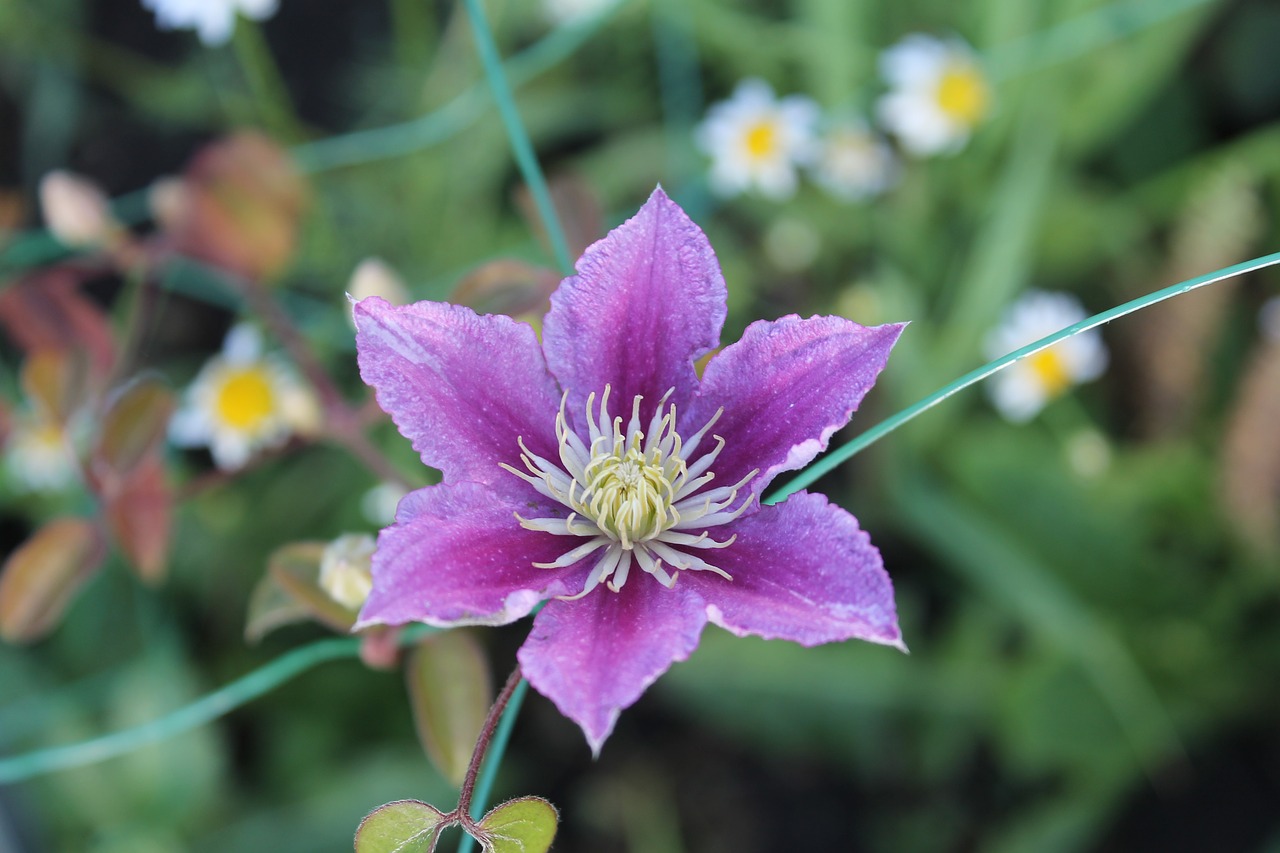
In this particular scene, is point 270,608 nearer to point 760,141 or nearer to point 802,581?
point 802,581

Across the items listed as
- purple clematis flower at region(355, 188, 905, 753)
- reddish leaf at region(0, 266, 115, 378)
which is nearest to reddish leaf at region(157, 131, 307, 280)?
reddish leaf at region(0, 266, 115, 378)

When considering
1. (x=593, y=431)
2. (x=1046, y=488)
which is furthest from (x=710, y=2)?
(x=593, y=431)

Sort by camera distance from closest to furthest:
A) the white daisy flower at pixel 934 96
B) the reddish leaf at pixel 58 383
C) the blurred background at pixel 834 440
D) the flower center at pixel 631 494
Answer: the flower center at pixel 631 494 < the reddish leaf at pixel 58 383 < the blurred background at pixel 834 440 < the white daisy flower at pixel 934 96

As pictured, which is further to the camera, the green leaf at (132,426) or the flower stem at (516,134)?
the green leaf at (132,426)

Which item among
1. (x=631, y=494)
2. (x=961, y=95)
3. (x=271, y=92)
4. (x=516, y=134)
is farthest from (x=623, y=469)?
(x=271, y=92)

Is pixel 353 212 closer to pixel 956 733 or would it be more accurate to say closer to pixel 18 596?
pixel 18 596

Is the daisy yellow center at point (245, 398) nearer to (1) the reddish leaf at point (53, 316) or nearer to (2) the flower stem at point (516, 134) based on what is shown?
(1) the reddish leaf at point (53, 316)

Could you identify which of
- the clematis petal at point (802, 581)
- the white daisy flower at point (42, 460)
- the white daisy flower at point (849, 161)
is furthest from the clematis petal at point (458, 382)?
the white daisy flower at point (849, 161)
